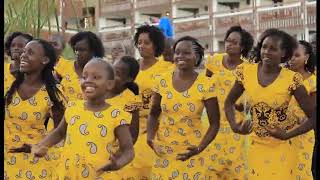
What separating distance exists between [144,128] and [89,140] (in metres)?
1.46

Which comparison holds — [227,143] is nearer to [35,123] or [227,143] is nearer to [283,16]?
[35,123]

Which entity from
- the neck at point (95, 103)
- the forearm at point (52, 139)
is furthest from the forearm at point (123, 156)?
the forearm at point (52, 139)

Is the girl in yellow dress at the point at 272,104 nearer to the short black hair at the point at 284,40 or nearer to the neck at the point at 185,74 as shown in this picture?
the short black hair at the point at 284,40

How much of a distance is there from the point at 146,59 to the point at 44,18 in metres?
1.43

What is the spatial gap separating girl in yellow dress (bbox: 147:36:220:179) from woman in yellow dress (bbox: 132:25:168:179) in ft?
1.24

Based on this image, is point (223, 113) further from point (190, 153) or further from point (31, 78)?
point (31, 78)

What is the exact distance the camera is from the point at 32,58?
489cm

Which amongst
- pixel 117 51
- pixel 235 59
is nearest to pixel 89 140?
pixel 117 51

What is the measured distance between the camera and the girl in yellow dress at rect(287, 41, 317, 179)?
16.7ft

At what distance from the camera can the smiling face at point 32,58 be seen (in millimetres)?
4883

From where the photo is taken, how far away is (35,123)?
16.0 ft

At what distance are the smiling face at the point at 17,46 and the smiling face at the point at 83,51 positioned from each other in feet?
1.21

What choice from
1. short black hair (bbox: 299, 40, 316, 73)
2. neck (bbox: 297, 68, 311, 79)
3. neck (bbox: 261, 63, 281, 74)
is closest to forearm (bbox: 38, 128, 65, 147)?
neck (bbox: 261, 63, 281, 74)

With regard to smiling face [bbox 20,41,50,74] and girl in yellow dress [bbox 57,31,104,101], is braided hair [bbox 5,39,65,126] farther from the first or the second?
girl in yellow dress [bbox 57,31,104,101]
